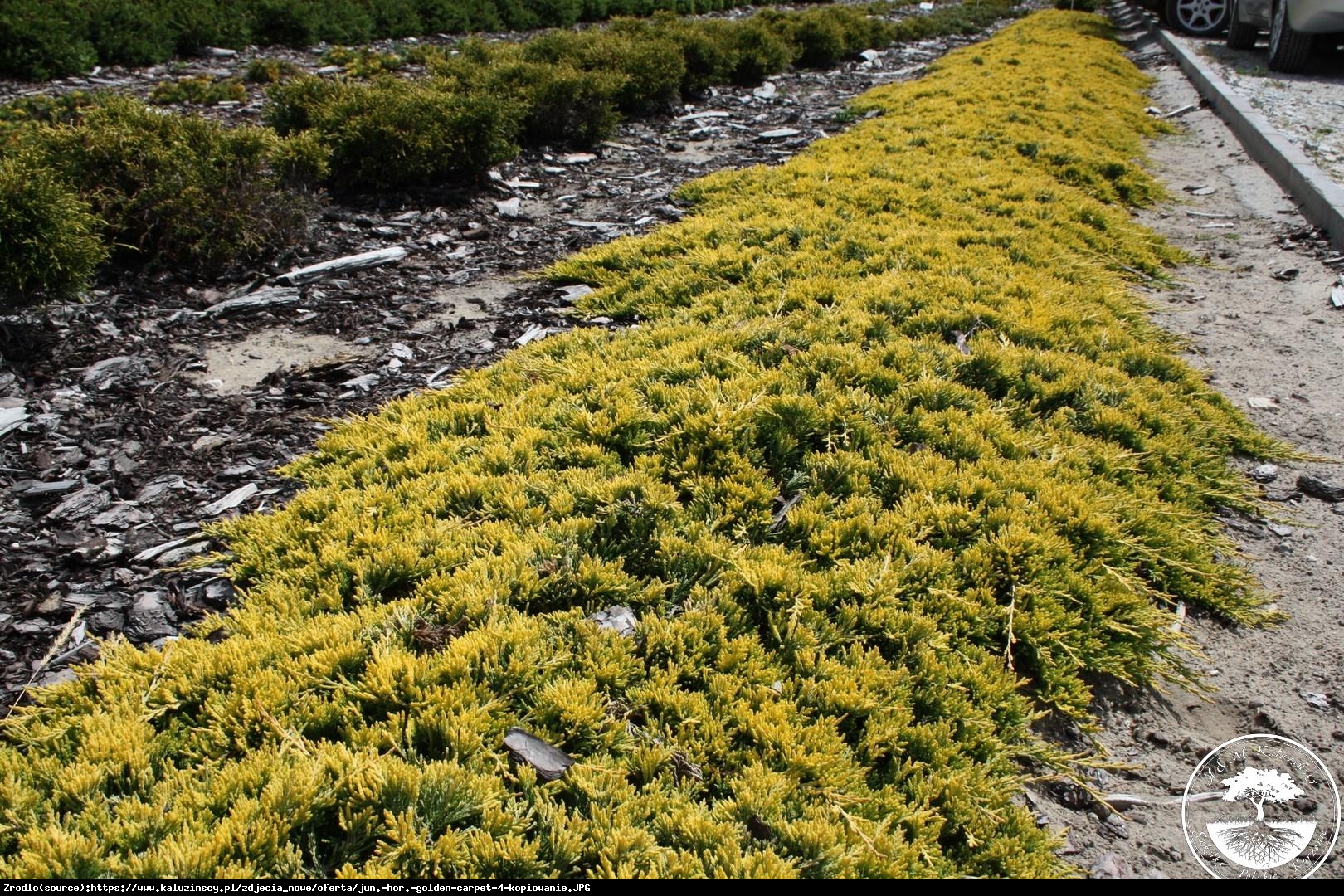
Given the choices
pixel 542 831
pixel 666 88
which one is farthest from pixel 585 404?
pixel 666 88

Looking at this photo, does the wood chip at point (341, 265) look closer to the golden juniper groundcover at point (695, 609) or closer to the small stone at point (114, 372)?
the small stone at point (114, 372)

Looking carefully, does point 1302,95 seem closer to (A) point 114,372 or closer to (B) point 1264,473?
(B) point 1264,473

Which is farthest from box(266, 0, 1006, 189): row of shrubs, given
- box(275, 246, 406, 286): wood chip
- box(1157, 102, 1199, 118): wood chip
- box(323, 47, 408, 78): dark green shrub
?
box(1157, 102, 1199, 118): wood chip

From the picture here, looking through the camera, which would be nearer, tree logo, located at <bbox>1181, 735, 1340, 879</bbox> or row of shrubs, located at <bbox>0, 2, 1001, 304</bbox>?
tree logo, located at <bbox>1181, 735, 1340, 879</bbox>

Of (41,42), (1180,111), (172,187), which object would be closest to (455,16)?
(41,42)

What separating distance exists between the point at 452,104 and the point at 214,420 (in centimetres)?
500

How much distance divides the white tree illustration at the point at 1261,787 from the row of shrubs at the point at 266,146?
647 centimetres

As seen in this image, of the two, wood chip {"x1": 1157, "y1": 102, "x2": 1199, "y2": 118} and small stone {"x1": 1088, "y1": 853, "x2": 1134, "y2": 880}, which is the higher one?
wood chip {"x1": 1157, "y1": 102, "x2": 1199, "y2": 118}

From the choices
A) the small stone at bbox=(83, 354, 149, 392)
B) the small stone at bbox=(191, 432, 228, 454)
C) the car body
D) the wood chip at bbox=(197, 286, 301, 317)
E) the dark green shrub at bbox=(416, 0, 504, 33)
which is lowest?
the small stone at bbox=(191, 432, 228, 454)

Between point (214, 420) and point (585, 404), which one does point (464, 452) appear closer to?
point (585, 404)

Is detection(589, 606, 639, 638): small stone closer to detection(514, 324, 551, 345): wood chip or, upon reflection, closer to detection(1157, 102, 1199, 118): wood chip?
detection(514, 324, 551, 345): wood chip

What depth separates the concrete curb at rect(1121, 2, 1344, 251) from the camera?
295 inches

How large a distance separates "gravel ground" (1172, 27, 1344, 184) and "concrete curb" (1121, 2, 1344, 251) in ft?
0.60

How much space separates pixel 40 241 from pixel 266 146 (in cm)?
249
